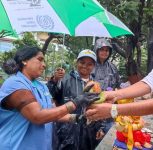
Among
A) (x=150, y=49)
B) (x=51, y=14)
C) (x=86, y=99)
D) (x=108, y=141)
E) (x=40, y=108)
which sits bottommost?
(x=108, y=141)

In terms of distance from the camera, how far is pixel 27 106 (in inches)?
109

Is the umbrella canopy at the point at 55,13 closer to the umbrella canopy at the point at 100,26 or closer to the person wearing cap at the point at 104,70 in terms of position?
the umbrella canopy at the point at 100,26

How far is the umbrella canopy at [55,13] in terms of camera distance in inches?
129

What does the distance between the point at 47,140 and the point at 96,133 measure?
1026mm

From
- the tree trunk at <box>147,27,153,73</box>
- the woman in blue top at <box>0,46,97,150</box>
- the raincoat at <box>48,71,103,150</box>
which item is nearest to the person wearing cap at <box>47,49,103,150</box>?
the raincoat at <box>48,71,103,150</box>

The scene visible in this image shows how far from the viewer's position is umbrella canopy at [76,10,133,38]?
13.7 feet

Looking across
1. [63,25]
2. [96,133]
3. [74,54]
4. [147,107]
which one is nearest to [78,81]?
[96,133]

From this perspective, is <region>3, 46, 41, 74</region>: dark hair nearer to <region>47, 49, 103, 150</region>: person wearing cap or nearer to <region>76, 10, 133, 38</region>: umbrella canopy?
<region>47, 49, 103, 150</region>: person wearing cap

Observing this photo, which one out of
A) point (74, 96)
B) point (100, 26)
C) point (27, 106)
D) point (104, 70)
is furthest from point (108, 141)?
point (27, 106)

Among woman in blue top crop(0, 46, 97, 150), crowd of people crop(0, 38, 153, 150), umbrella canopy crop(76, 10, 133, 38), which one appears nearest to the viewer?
crowd of people crop(0, 38, 153, 150)

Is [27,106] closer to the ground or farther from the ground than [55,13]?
closer to the ground

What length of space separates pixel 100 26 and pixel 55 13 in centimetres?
118

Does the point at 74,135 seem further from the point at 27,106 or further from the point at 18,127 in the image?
the point at 27,106

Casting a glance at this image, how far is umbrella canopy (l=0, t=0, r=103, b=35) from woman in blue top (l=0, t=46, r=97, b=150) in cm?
30
